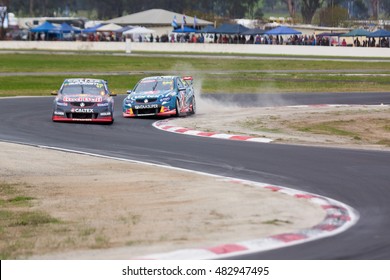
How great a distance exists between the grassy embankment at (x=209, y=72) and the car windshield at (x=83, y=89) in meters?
12.6

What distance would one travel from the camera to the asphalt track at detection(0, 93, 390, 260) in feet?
37.2

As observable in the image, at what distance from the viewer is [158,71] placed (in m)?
60.4

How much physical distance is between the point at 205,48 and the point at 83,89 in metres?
58.3

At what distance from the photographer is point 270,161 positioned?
19875mm

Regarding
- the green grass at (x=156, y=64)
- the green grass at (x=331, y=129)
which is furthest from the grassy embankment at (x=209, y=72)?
the green grass at (x=331, y=129)

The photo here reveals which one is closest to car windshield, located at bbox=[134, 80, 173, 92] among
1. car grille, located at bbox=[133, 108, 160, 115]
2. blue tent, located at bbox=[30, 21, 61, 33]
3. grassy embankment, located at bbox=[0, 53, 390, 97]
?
car grille, located at bbox=[133, 108, 160, 115]

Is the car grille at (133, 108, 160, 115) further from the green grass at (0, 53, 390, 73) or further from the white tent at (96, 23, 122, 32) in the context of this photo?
the white tent at (96, 23, 122, 32)

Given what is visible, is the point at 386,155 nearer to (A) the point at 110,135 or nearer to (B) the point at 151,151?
(B) the point at 151,151

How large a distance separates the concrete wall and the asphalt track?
48815 millimetres

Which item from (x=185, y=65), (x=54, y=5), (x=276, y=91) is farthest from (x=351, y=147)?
(x=54, y=5)

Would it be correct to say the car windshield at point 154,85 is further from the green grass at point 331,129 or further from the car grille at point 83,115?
the green grass at point 331,129

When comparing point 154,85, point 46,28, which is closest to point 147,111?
point 154,85

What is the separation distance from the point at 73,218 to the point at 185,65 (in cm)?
5234
